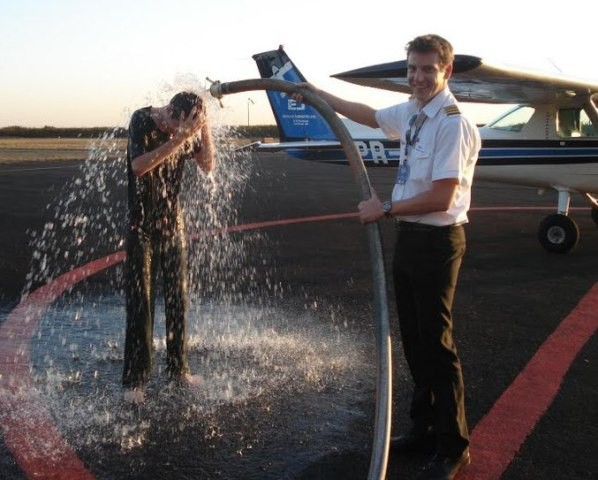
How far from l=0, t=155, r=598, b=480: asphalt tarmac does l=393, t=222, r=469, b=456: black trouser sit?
0.87ft

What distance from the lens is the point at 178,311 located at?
13.6ft

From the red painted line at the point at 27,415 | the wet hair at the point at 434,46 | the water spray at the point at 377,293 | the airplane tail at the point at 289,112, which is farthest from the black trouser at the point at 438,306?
the airplane tail at the point at 289,112

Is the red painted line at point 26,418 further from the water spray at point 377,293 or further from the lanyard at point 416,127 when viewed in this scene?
the lanyard at point 416,127

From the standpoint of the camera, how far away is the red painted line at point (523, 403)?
3.25 meters

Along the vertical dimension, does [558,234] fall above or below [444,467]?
above

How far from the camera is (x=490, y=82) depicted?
9.35 meters

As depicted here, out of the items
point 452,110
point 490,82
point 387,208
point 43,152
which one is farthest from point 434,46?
point 43,152

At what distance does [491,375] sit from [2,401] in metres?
3.05

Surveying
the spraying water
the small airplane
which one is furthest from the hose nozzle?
the small airplane

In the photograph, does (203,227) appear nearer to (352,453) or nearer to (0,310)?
(0,310)

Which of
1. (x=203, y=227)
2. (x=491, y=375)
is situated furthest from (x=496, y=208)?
(x=491, y=375)

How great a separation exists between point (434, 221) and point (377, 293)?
43cm

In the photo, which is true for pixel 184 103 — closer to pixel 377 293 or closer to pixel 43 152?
pixel 377 293

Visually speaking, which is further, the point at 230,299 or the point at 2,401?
the point at 230,299
